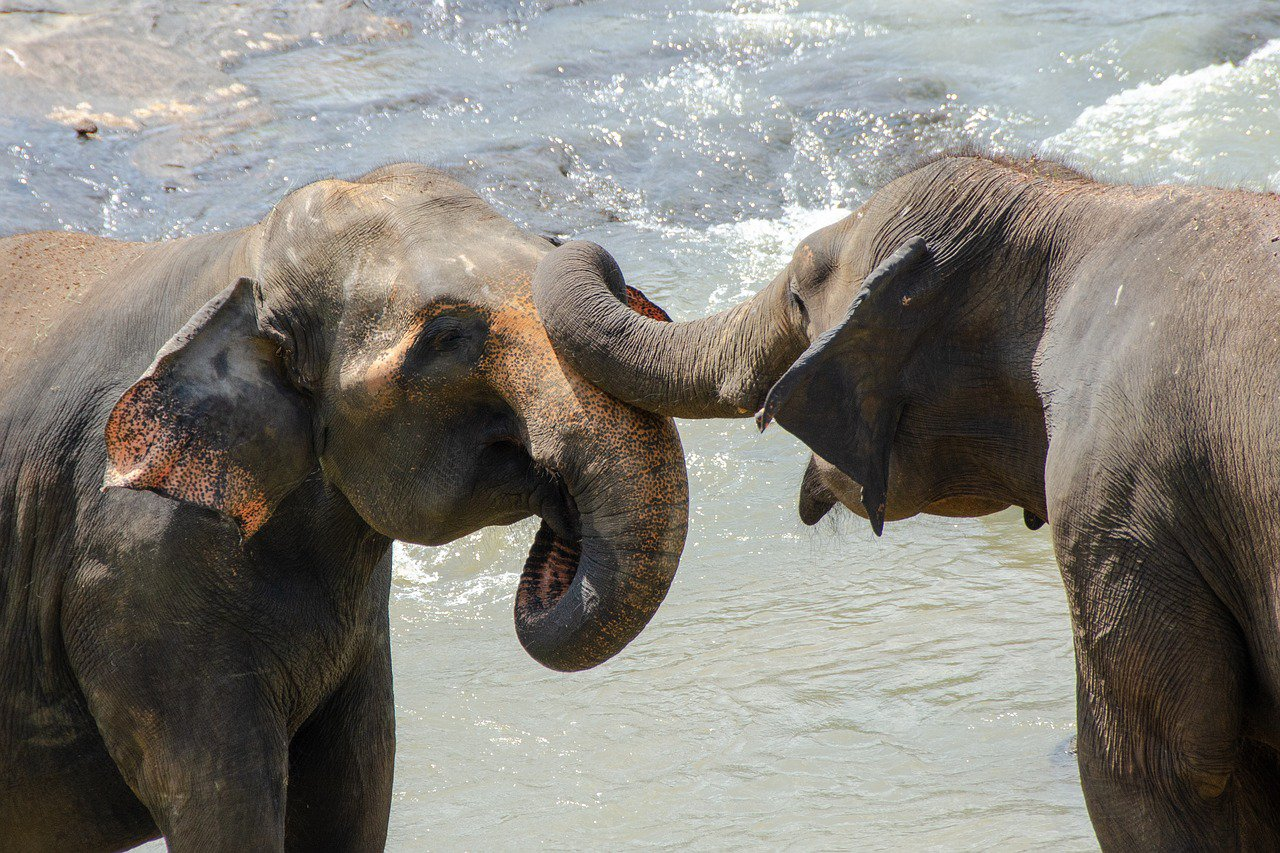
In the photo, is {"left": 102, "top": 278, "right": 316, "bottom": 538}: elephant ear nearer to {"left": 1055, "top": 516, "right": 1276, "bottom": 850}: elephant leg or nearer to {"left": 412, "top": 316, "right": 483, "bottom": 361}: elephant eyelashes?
{"left": 412, "top": 316, "right": 483, "bottom": 361}: elephant eyelashes

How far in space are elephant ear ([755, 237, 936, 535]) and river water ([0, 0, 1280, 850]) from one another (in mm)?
668

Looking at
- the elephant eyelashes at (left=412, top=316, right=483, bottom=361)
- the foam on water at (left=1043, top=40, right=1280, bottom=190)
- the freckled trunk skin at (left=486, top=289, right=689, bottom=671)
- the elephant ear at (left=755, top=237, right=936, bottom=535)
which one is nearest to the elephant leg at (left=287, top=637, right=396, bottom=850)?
the freckled trunk skin at (left=486, top=289, right=689, bottom=671)

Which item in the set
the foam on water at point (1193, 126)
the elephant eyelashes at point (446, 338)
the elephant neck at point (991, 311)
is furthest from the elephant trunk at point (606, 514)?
the foam on water at point (1193, 126)

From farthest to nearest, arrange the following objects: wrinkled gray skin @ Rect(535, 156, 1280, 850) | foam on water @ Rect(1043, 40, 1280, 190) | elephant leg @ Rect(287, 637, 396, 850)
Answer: foam on water @ Rect(1043, 40, 1280, 190) → elephant leg @ Rect(287, 637, 396, 850) → wrinkled gray skin @ Rect(535, 156, 1280, 850)

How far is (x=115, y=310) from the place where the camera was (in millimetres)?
3191

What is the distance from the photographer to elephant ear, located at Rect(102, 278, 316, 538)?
2.79 m

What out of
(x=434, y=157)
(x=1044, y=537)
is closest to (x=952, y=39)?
(x=434, y=157)

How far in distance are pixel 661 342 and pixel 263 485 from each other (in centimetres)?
77

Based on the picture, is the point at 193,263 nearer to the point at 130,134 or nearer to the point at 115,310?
the point at 115,310

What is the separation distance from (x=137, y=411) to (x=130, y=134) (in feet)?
28.1

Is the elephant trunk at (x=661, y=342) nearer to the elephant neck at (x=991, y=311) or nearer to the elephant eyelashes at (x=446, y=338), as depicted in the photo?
the elephant eyelashes at (x=446, y=338)

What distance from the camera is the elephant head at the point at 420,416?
2746mm

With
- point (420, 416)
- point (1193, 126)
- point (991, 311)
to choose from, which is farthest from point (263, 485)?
point (1193, 126)

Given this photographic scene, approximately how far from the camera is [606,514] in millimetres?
2721
